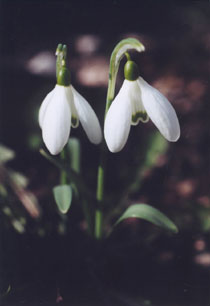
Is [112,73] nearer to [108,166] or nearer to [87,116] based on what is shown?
[87,116]

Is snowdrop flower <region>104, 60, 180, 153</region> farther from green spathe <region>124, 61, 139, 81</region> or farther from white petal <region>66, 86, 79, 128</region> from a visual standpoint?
white petal <region>66, 86, 79, 128</region>

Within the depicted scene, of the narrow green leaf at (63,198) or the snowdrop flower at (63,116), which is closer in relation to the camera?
the snowdrop flower at (63,116)

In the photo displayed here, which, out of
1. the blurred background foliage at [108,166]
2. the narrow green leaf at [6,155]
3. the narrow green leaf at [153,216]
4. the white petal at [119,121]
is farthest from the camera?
the narrow green leaf at [6,155]

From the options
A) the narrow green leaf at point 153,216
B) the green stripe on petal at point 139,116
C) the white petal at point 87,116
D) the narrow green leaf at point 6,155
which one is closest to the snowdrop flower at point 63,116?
the white petal at point 87,116

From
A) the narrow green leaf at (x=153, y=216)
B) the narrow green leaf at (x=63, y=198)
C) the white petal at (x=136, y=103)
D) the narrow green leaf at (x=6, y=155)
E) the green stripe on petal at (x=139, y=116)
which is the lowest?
the narrow green leaf at (x=153, y=216)

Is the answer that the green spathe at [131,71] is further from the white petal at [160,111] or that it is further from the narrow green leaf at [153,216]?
the narrow green leaf at [153,216]

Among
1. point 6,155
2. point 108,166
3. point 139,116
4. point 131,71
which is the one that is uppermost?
point 131,71

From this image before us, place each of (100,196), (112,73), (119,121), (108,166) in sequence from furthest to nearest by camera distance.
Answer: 1. (108,166)
2. (100,196)
3. (112,73)
4. (119,121)

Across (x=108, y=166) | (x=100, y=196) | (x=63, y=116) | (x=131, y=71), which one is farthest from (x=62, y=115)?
(x=108, y=166)

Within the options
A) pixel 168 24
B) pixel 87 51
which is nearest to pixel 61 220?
pixel 87 51
